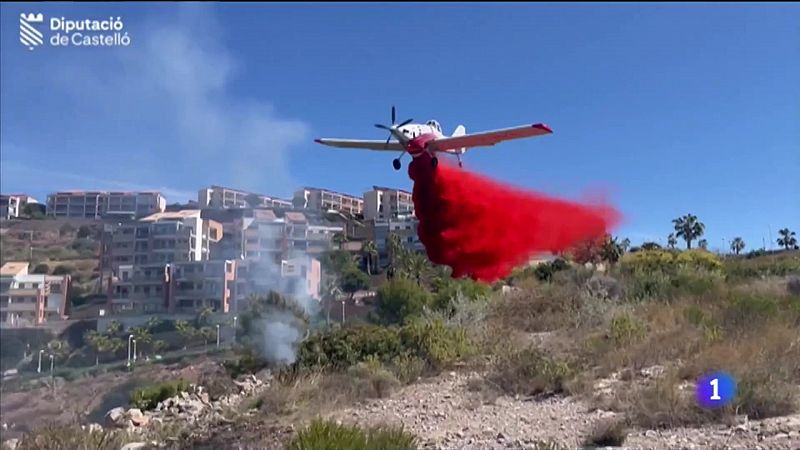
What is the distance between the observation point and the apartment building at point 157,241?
25.6m

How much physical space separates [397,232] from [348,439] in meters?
16.1

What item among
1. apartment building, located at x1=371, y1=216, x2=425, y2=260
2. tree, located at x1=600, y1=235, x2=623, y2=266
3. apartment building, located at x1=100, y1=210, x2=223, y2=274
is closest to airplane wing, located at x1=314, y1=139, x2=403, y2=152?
apartment building, located at x1=371, y1=216, x2=425, y2=260

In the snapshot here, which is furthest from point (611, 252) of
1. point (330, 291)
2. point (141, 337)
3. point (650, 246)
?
point (141, 337)

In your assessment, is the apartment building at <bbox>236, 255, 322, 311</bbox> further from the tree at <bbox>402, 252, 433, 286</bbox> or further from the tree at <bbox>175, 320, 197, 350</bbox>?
the tree at <bbox>402, 252, 433, 286</bbox>

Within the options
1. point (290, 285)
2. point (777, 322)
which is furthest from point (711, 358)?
point (290, 285)

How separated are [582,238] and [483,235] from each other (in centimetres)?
636

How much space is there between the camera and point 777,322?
15.3m

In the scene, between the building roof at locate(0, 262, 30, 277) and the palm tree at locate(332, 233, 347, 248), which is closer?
the building roof at locate(0, 262, 30, 277)

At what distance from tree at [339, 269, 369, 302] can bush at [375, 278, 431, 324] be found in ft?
2.94

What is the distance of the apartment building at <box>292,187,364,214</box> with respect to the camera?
91.9 feet

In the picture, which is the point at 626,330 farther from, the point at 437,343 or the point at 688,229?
the point at 688,229

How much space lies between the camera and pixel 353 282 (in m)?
27.1

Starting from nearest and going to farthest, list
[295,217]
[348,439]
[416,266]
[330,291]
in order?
[348,439] < [330,291] < [416,266] < [295,217]

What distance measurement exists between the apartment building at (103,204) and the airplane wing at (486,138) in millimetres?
16757
